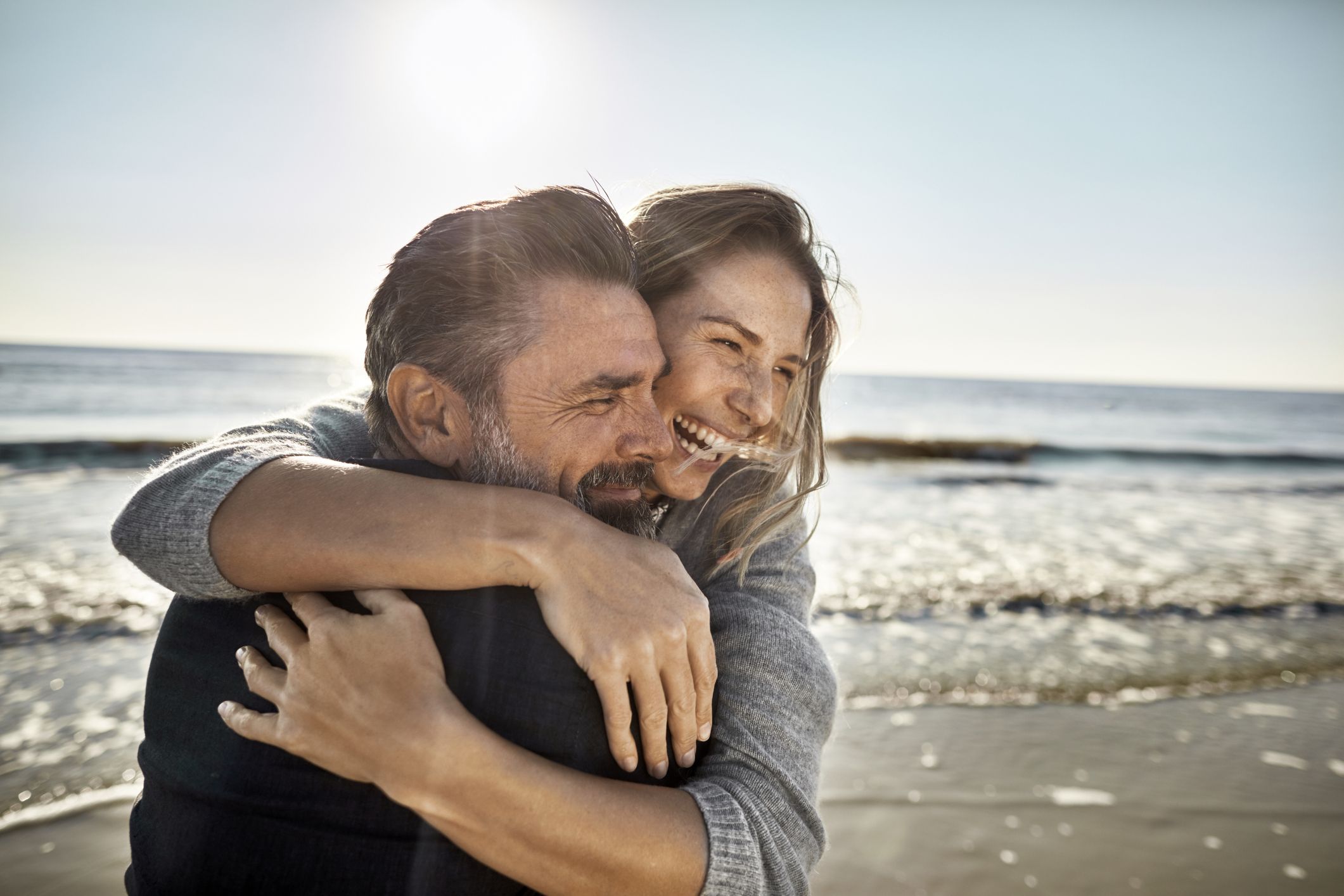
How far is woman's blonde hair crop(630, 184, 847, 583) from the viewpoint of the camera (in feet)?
8.84

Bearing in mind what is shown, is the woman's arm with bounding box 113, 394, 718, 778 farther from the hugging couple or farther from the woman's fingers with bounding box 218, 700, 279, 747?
the woman's fingers with bounding box 218, 700, 279, 747

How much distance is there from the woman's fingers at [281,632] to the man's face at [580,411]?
667 mm

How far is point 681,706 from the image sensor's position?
5.05 ft

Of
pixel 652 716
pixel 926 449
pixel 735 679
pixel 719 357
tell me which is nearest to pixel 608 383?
pixel 719 357

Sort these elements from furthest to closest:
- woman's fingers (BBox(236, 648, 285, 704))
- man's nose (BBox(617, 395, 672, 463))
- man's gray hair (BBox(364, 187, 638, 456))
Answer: man's nose (BBox(617, 395, 672, 463))
man's gray hair (BBox(364, 187, 638, 456))
woman's fingers (BBox(236, 648, 285, 704))

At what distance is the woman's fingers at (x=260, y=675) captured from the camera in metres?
1.37

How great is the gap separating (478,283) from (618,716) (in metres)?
1.17

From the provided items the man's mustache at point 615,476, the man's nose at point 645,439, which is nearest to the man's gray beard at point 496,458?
the man's mustache at point 615,476

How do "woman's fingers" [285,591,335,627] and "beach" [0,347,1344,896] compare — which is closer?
"woman's fingers" [285,591,335,627]

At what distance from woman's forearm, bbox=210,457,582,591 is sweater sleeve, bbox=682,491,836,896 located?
60cm

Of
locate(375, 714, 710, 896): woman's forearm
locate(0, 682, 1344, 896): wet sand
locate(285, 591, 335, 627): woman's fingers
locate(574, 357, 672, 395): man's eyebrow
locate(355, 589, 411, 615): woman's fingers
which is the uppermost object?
locate(574, 357, 672, 395): man's eyebrow

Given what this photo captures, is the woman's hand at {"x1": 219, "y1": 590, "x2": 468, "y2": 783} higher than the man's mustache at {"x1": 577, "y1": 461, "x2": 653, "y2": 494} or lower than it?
lower

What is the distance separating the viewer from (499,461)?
2.07 m

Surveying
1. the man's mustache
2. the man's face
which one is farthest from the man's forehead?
the man's mustache
